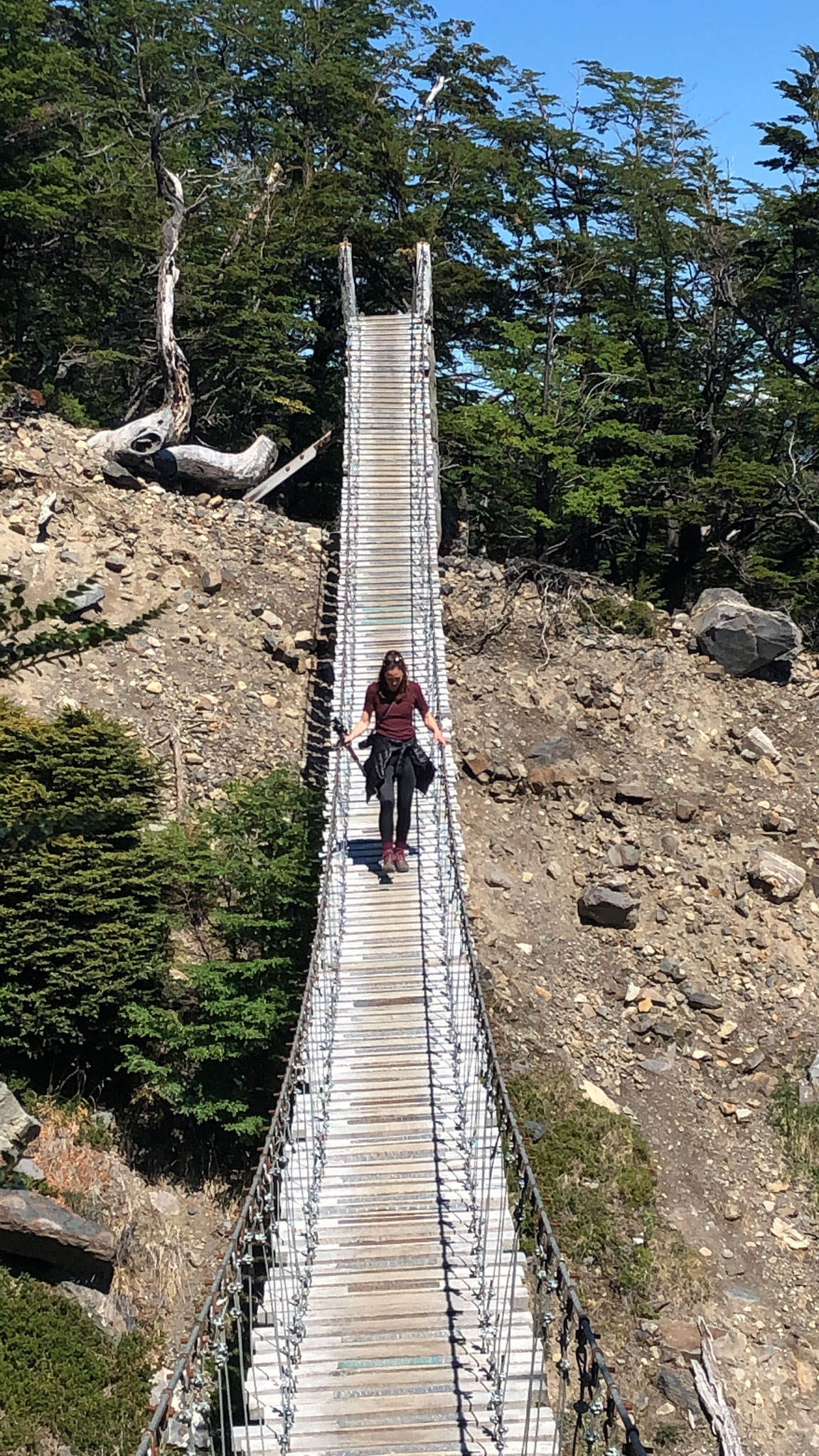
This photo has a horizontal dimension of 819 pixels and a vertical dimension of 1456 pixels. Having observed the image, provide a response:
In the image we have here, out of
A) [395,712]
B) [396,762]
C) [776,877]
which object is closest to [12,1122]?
[396,762]

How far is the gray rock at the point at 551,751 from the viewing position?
44.1 feet

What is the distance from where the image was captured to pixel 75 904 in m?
9.34

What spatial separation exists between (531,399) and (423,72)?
1316 centimetres

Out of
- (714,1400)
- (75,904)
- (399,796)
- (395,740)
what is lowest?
(714,1400)

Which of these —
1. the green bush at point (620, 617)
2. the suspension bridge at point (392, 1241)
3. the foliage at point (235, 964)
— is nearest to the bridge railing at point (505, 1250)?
the suspension bridge at point (392, 1241)

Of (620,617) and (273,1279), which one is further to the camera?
(620,617)

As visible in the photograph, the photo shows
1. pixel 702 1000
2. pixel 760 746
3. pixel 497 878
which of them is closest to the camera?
pixel 702 1000

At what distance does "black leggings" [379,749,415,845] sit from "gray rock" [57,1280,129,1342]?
12.7 feet

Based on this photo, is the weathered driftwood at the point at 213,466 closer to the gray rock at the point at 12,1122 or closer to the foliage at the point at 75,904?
the foliage at the point at 75,904

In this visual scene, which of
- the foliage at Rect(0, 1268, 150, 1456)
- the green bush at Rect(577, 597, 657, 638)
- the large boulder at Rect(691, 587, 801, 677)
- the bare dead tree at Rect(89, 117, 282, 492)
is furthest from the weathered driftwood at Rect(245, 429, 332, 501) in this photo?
the foliage at Rect(0, 1268, 150, 1456)

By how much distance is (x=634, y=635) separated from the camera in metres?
15.5

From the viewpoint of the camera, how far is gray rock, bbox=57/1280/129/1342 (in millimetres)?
8055

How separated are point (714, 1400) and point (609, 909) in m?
4.85

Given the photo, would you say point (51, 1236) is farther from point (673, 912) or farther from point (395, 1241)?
point (673, 912)
